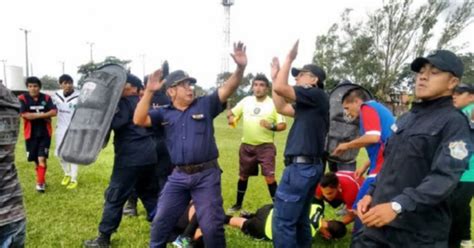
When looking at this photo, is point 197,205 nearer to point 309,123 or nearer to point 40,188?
point 309,123

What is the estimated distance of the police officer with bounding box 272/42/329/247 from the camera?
12.3 feet

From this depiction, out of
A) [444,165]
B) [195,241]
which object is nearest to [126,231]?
[195,241]

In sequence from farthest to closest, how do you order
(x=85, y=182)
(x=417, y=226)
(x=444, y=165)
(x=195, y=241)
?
1. (x=85, y=182)
2. (x=195, y=241)
3. (x=417, y=226)
4. (x=444, y=165)

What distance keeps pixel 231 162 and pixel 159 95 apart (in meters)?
5.42

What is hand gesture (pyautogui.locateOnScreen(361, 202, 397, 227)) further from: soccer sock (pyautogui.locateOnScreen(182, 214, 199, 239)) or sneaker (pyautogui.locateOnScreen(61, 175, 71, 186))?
sneaker (pyautogui.locateOnScreen(61, 175, 71, 186))

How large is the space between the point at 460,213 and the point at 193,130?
2821mm

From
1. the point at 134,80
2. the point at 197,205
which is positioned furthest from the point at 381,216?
the point at 134,80

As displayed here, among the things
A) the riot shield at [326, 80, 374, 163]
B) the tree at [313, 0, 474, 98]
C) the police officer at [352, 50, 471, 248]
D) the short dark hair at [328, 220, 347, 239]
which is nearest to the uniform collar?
the police officer at [352, 50, 471, 248]

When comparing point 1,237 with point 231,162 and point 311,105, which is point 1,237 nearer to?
point 311,105

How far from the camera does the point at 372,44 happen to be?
38.8 meters

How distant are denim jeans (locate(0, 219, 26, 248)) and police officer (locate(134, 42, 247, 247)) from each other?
1.43m

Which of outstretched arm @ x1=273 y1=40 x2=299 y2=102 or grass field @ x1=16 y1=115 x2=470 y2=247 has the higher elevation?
outstretched arm @ x1=273 y1=40 x2=299 y2=102

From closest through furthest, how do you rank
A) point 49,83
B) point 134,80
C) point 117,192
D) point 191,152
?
point 191,152 < point 117,192 < point 134,80 < point 49,83

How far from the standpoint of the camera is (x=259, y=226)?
479 centimetres
